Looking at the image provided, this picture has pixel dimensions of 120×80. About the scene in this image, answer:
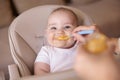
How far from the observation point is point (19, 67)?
1152mm

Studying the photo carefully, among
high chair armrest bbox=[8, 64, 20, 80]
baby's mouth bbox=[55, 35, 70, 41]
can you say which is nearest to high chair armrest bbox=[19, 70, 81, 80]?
high chair armrest bbox=[8, 64, 20, 80]

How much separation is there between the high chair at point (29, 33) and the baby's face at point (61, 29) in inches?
3.3

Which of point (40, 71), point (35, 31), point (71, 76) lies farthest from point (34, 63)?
point (71, 76)

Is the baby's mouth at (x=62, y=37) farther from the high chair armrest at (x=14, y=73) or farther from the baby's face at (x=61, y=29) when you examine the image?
the high chair armrest at (x=14, y=73)

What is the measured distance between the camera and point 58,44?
121 centimetres

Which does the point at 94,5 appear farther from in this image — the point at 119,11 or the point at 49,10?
the point at 49,10

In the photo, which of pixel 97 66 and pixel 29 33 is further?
pixel 29 33

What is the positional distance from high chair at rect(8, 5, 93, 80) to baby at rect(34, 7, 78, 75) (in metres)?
0.05

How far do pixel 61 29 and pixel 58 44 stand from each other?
8cm

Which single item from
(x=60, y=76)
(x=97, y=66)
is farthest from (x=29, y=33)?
(x=97, y=66)

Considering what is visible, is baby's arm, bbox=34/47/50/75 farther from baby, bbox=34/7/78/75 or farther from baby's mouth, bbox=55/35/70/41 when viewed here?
baby's mouth, bbox=55/35/70/41

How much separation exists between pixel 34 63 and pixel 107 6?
1.08m

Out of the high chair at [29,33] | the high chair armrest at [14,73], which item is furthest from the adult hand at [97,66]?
the high chair at [29,33]

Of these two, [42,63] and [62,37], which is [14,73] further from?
[62,37]
